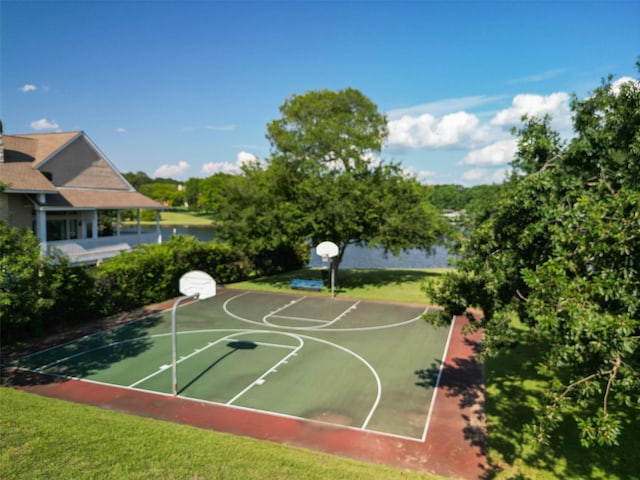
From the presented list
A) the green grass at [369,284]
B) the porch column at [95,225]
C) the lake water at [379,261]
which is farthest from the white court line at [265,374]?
the lake water at [379,261]

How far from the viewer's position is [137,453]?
25.9 ft

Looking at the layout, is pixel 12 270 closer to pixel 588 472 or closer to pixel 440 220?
pixel 588 472

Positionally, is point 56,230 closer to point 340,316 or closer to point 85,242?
point 85,242

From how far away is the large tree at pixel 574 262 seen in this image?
18.4 ft

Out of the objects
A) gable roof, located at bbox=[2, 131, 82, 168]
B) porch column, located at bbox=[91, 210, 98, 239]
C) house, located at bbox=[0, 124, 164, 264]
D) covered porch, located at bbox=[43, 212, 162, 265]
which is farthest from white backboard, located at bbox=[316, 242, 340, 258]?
gable roof, located at bbox=[2, 131, 82, 168]

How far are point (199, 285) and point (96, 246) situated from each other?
1976 cm

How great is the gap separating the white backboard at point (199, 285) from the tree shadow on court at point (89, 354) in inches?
153

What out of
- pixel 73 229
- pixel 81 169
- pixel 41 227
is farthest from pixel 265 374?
pixel 81 169

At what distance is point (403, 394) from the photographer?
1244 cm

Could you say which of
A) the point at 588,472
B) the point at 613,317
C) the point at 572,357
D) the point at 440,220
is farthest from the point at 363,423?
the point at 440,220

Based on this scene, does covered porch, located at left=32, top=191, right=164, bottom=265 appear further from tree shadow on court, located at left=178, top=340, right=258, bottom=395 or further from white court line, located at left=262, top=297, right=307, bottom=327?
tree shadow on court, located at left=178, top=340, right=258, bottom=395

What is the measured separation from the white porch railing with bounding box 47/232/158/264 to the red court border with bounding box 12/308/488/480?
49.9 feet

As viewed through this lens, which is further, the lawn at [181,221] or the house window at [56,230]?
the lawn at [181,221]

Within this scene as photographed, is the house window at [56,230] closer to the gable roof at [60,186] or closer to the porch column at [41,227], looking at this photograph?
the gable roof at [60,186]
